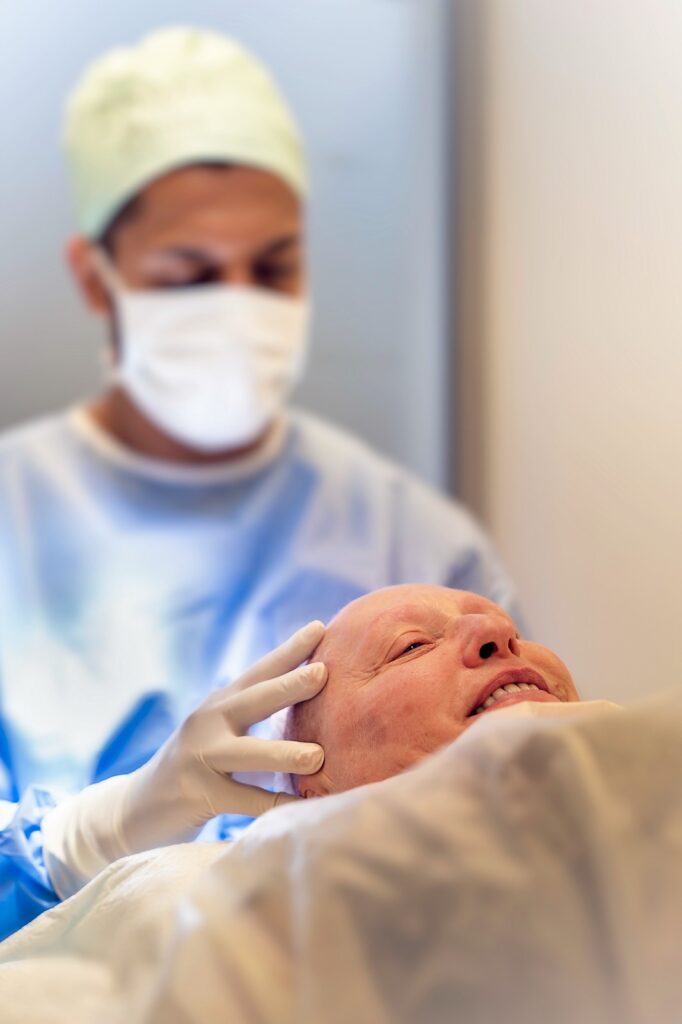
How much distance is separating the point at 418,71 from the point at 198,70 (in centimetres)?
73

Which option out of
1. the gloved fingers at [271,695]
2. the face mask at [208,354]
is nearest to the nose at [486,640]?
the gloved fingers at [271,695]

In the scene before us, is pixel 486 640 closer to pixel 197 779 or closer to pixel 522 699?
pixel 522 699

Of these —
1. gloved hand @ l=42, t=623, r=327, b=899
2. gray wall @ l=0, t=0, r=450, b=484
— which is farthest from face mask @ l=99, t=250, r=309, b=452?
gloved hand @ l=42, t=623, r=327, b=899

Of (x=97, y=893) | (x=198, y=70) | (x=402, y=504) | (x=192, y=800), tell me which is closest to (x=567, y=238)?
(x=402, y=504)

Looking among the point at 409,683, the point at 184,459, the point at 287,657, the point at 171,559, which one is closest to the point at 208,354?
the point at 184,459

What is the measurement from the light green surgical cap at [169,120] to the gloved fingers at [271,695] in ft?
3.93

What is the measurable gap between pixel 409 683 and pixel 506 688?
3.2 inches

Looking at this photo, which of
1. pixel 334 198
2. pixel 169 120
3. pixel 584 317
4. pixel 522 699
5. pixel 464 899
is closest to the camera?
pixel 464 899

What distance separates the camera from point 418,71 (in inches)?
98.0

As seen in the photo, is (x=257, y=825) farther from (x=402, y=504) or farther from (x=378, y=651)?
(x=402, y=504)

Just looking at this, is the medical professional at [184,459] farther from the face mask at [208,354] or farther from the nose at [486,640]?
the nose at [486,640]

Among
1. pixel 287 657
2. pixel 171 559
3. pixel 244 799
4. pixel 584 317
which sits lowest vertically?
pixel 171 559

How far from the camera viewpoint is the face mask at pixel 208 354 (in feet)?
6.30

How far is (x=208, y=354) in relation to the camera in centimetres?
194
